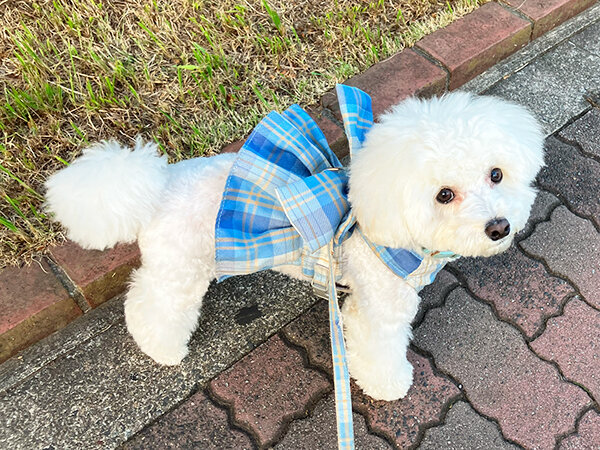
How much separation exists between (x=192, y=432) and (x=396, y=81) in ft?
5.83

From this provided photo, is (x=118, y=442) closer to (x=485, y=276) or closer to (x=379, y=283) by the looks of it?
(x=379, y=283)

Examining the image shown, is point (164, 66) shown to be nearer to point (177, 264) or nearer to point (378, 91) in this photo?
point (378, 91)

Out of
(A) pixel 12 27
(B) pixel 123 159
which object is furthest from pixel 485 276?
(A) pixel 12 27

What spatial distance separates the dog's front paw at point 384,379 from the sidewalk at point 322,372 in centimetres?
5

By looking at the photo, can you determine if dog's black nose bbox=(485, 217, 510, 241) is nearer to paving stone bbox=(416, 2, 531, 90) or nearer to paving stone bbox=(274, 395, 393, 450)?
paving stone bbox=(274, 395, 393, 450)

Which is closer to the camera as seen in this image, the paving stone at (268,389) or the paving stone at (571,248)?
the paving stone at (268,389)

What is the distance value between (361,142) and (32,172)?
1430 mm

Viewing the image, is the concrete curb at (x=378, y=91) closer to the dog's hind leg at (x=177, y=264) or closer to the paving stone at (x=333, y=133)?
the paving stone at (x=333, y=133)

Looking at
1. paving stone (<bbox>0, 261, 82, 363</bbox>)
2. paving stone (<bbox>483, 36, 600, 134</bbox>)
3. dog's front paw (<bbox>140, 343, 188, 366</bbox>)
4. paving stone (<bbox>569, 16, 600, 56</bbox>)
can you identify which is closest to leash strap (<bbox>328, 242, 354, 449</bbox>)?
dog's front paw (<bbox>140, 343, 188, 366</bbox>)

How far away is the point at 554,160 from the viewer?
93.3 inches

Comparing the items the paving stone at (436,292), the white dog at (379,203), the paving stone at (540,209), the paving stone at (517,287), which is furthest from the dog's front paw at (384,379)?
A: the paving stone at (540,209)

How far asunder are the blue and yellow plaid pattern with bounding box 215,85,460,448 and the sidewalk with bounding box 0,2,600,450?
0.42 meters

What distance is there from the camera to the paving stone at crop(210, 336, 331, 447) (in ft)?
5.85

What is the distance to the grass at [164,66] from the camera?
7.20ft
